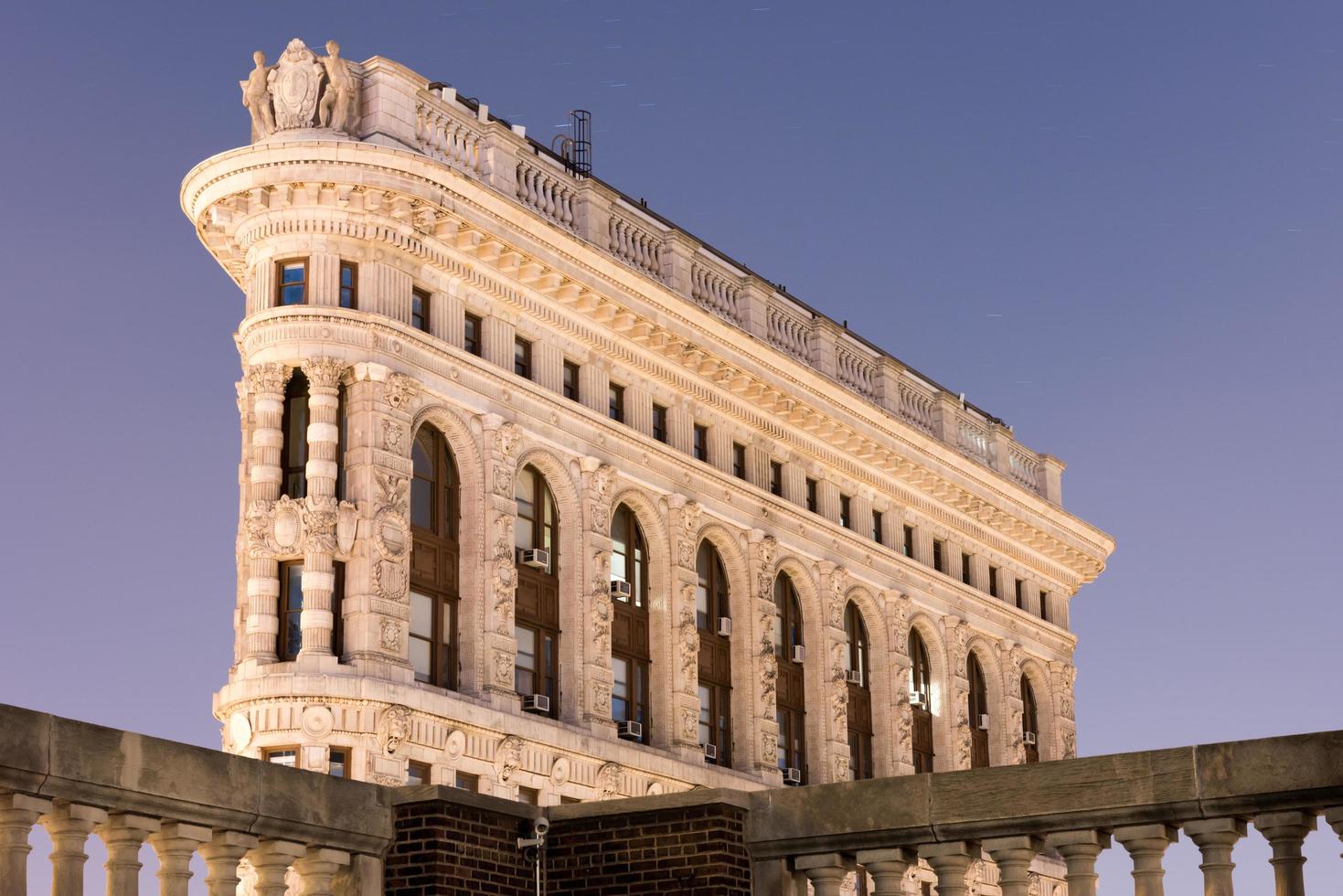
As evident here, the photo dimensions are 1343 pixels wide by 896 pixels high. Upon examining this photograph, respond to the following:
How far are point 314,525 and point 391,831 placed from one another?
77.7 feet

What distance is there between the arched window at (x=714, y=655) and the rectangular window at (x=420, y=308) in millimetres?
11549

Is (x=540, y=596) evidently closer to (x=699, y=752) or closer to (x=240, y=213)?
(x=699, y=752)

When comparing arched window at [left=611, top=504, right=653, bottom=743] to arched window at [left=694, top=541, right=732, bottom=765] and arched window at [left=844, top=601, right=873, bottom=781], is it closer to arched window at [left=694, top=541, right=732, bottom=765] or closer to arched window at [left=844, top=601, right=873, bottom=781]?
arched window at [left=694, top=541, right=732, bottom=765]

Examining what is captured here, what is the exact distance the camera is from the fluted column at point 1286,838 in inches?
683

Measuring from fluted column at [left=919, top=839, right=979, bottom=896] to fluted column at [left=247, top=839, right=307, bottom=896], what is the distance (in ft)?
19.9

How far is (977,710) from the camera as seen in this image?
70.9 meters

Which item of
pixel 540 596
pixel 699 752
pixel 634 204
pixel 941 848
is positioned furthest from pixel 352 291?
pixel 941 848

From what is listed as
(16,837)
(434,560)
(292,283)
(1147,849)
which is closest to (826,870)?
(1147,849)

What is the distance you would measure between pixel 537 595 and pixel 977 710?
2638 cm

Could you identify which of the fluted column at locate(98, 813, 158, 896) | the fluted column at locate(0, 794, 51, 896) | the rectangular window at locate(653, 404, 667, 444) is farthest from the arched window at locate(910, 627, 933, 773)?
the fluted column at locate(0, 794, 51, 896)

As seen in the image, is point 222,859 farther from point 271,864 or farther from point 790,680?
point 790,680

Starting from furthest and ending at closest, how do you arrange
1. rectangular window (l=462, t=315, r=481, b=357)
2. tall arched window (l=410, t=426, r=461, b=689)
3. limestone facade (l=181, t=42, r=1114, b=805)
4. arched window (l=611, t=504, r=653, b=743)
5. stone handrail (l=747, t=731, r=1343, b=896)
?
1. arched window (l=611, t=504, r=653, b=743)
2. rectangular window (l=462, t=315, r=481, b=357)
3. tall arched window (l=410, t=426, r=461, b=689)
4. limestone facade (l=181, t=42, r=1114, b=805)
5. stone handrail (l=747, t=731, r=1343, b=896)

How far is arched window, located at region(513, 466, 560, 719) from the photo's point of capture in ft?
159

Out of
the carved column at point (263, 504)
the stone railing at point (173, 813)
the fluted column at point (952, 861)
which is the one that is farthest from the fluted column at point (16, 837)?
the carved column at point (263, 504)
